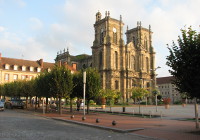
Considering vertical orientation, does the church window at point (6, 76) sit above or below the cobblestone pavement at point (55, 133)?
above

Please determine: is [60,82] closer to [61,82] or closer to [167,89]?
[61,82]

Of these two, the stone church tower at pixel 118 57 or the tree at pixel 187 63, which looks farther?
the stone church tower at pixel 118 57

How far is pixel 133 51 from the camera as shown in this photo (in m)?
77.5

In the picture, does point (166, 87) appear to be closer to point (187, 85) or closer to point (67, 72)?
point (67, 72)

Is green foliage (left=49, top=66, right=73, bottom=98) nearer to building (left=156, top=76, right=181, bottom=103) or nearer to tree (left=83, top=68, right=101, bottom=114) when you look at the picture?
tree (left=83, top=68, right=101, bottom=114)

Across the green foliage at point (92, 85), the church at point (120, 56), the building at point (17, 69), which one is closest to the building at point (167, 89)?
the church at point (120, 56)

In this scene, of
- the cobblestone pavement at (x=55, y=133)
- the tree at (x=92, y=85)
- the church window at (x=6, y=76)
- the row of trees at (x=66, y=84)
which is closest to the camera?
the cobblestone pavement at (x=55, y=133)

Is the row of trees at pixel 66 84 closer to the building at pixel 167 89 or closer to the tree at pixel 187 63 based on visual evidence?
the tree at pixel 187 63

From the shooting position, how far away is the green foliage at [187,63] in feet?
39.3

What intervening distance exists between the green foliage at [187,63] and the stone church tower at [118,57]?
51826mm

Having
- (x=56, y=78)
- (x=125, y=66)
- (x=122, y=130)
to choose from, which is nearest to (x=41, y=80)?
(x=56, y=78)

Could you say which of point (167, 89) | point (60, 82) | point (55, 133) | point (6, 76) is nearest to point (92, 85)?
point (60, 82)

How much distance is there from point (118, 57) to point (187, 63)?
196 feet

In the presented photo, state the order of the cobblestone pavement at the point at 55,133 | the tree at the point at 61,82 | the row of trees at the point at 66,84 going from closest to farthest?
1. the cobblestone pavement at the point at 55,133
2. the tree at the point at 61,82
3. the row of trees at the point at 66,84
